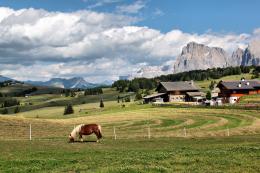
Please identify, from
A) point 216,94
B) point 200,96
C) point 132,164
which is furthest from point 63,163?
point 216,94

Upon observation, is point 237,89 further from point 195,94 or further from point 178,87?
point 178,87

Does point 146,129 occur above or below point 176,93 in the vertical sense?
below

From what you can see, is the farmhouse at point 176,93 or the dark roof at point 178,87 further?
the dark roof at point 178,87

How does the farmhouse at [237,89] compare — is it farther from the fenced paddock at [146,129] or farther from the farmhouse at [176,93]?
the fenced paddock at [146,129]

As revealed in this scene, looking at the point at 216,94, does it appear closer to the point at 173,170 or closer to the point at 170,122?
the point at 170,122

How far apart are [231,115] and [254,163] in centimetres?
7149

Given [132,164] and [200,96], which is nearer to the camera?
[132,164]

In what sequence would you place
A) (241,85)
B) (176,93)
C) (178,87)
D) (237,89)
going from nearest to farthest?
(237,89) → (241,85) → (176,93) → (178,87)

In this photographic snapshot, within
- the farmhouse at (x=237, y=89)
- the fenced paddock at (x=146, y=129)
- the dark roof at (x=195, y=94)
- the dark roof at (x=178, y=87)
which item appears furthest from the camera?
A: the dark roof at (x=178, y=87)

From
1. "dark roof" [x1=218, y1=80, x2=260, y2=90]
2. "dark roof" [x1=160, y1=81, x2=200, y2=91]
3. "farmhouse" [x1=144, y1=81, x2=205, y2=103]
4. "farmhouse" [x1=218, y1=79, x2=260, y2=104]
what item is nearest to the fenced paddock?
"farmhouse" [x1=218, y1=79, x2=260, y2=104]

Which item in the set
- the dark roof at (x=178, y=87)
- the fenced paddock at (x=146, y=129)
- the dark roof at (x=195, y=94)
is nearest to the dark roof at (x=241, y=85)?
the dark roof at (x=195, y=94)

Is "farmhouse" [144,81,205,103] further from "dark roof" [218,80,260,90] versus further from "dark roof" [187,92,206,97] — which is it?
"dark roof" [218,80,260,90]

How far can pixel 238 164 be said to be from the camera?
66.6ft

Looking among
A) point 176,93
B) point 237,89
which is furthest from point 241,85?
point 176,93
